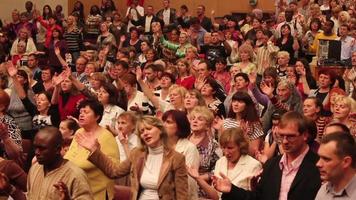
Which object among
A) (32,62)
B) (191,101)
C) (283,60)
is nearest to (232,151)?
(191,101)

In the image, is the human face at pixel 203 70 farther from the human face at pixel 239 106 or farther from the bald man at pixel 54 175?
the bald man at pixel 54 175

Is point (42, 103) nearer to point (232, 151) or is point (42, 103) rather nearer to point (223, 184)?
point (232, 151)

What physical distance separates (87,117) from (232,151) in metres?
1.26

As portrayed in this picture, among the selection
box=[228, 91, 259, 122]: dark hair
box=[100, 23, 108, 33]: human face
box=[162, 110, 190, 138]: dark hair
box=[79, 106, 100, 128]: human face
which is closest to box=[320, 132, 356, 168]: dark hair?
box=[162, 110, 190, 138]: dark hair

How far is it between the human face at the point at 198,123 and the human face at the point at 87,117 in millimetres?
922

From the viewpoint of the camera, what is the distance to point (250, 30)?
1539 cm

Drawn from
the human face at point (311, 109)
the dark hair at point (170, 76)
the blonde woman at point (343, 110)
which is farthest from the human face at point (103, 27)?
the blonde woman at point (343, 110)

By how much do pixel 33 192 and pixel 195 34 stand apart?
1032 centimetres

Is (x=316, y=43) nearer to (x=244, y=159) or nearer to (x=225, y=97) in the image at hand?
(x=225, y=97)

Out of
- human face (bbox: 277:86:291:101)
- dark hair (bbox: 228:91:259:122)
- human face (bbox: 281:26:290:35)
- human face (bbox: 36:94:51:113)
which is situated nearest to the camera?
dark hair (bbox: 228:91:259:122)

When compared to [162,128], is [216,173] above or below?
below

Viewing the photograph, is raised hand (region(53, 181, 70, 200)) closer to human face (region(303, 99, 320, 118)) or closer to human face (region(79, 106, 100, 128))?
human face (region(79, 106, 100, 128))

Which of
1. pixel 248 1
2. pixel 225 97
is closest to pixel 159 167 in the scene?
pixel 225 97

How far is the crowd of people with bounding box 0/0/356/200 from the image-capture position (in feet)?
16.8
